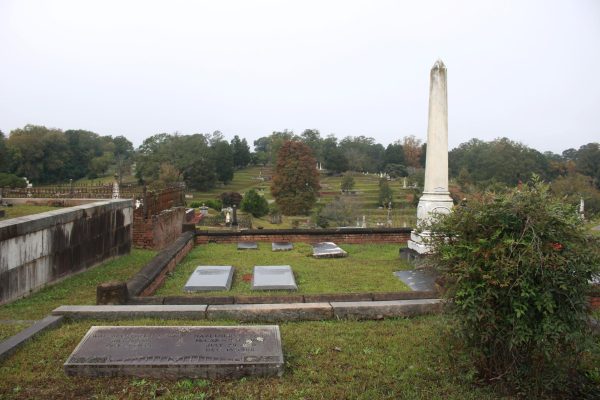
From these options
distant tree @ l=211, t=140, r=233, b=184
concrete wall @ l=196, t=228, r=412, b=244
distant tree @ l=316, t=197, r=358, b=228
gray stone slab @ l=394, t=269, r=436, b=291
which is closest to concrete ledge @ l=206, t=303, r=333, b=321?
gray stone slab @ l=394, t=269, r=436, b=291

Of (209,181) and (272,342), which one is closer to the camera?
(272,342)

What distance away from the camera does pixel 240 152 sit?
106 metres

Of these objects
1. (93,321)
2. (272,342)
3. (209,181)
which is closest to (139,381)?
(272,342)

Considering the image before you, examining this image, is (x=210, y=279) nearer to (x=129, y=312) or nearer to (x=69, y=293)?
(x=69, y=293)

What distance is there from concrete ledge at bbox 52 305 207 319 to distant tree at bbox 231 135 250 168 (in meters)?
99.9

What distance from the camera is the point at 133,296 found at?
19.3 feet

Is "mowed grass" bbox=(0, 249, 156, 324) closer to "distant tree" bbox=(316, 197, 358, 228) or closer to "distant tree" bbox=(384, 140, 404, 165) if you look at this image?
"distant tree" bbox=(316, 197, 358, 228)

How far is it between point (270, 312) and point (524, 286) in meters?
2.85

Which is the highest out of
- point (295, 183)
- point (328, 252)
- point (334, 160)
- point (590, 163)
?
point (334, 160)

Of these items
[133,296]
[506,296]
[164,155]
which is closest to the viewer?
[506,296]

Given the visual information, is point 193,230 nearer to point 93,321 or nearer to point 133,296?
point 133,296

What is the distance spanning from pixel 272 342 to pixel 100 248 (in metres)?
6.16

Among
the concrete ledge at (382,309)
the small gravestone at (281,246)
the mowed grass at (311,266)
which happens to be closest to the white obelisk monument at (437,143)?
the mowed grass at (311,266)

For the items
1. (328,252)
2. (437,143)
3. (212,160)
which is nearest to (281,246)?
(328,252)
